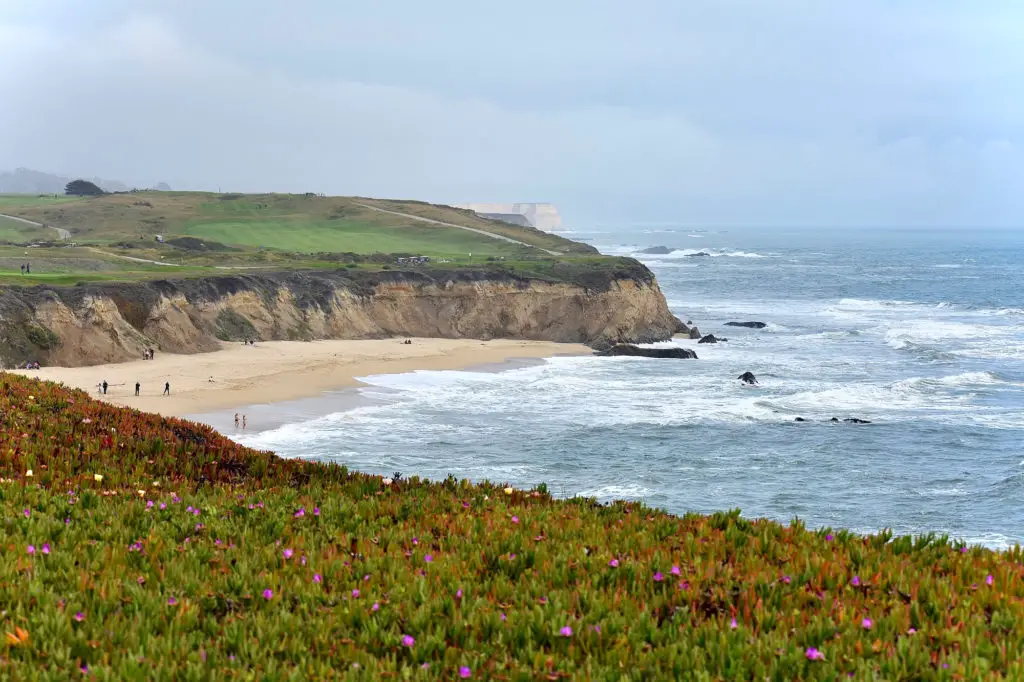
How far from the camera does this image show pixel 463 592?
865 cm

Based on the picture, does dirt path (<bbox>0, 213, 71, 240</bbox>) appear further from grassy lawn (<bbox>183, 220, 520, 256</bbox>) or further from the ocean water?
the ocean water

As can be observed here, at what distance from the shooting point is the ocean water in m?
30.4

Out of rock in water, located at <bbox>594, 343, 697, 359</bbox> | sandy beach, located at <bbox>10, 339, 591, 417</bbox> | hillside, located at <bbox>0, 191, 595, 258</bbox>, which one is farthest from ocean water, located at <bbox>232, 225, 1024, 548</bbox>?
hillside, located at <bbox>0, 191, 595, 258</bbox>

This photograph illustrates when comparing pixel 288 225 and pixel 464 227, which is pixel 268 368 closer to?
pixel 288 225

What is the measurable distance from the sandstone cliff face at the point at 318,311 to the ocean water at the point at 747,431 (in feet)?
24.8

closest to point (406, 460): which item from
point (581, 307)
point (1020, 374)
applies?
point (1020, 374)

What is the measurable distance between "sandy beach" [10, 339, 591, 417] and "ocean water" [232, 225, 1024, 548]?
3.50 metres

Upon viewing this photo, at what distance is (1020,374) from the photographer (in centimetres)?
5806

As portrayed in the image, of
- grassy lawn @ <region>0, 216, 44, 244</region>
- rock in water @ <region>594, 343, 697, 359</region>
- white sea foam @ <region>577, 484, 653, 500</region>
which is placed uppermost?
grassy lawn @ <region>0, 216, 44, 244</region>

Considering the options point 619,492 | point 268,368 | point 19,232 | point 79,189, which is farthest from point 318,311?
point 79,189

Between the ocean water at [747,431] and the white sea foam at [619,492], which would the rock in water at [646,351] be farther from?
the white sea foam at [619,492]

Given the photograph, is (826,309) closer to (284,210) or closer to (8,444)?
(284,210)

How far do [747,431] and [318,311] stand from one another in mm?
38072

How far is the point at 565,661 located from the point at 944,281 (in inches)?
5707
